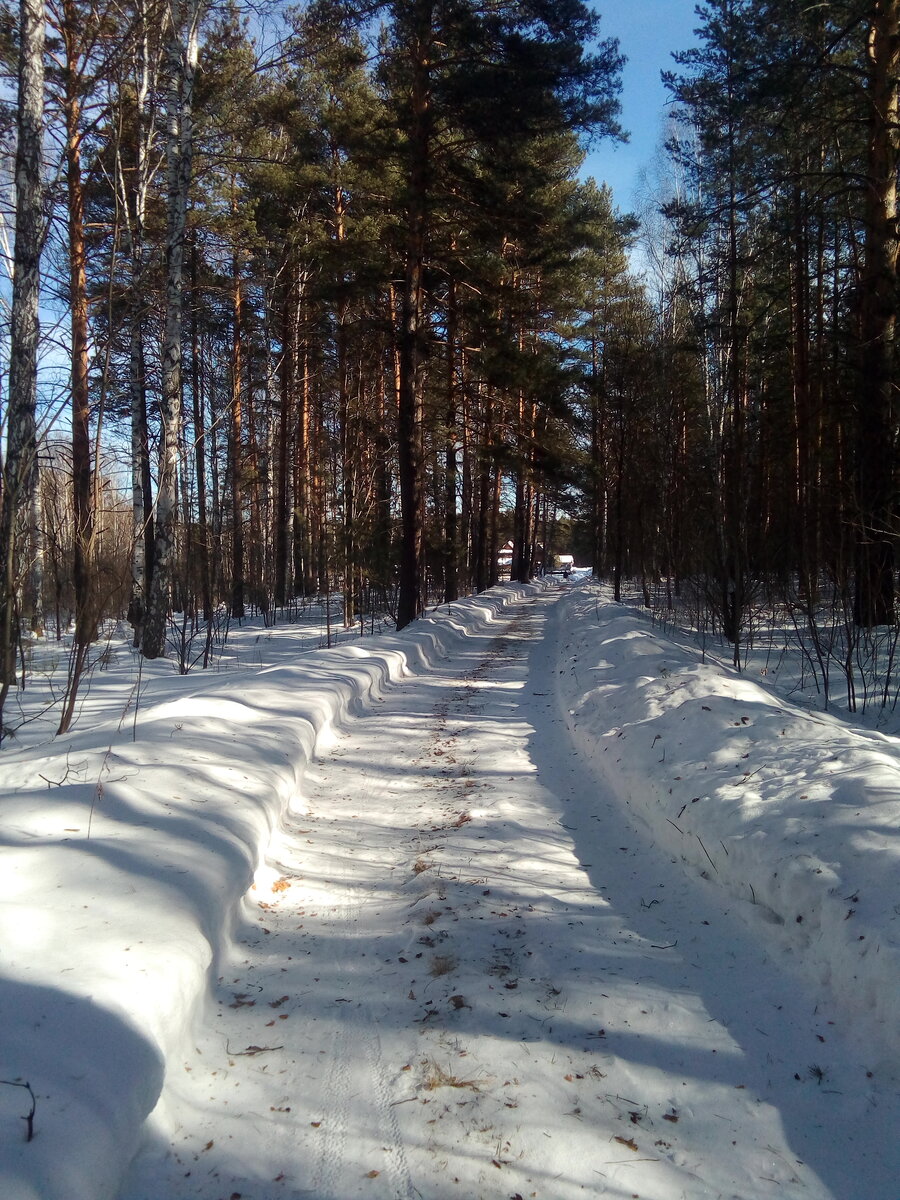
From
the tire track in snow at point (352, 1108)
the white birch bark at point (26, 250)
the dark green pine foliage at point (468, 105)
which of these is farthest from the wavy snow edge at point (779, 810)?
the dark green pine foliage at point (468, 105)

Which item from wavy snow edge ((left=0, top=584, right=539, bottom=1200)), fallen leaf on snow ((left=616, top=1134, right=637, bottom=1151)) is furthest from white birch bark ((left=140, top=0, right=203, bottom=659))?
fallen leaf on snow ((left=616, top=1134, right=637, bottom=1151))

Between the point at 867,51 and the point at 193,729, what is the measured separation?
1513 cm

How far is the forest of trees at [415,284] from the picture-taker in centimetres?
762

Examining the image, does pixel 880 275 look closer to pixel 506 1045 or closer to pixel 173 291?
pixel 173 291

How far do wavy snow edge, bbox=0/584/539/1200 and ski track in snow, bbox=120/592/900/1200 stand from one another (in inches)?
8.6

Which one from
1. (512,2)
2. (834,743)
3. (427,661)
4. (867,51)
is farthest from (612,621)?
(512,2)

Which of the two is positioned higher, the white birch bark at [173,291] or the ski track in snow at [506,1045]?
the white birch bark at [173,291]

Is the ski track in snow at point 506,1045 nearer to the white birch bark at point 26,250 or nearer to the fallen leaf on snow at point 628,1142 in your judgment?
the fallen leaf on snow at point 628,1142

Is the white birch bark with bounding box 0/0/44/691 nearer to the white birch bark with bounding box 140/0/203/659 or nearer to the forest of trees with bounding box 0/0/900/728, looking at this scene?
the forest of trees with bounding box 0/0/900/728

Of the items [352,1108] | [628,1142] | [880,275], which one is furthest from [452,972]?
[880,275]

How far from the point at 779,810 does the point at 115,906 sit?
140 inches

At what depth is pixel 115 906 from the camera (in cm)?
335

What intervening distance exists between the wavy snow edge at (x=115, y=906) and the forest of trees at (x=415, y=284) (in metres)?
1.41

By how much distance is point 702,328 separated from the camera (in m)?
13.2
